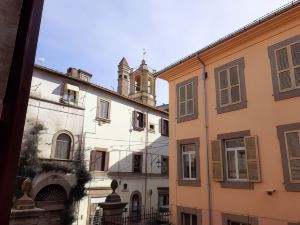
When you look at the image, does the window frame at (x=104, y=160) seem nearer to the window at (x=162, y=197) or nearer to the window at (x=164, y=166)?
the window at (x=162, y=197)

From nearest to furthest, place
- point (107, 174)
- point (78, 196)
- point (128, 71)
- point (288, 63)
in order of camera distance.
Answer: point (288, 63)
point (78, 196)
point (107, 174)
point (128, 71)

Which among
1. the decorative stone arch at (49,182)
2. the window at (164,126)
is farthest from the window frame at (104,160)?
the window at (164,126)

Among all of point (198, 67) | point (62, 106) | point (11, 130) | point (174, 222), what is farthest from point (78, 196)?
point (11, 130)

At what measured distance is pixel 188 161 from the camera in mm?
12016

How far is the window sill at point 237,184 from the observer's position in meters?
9.27

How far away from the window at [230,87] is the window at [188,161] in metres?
2.32

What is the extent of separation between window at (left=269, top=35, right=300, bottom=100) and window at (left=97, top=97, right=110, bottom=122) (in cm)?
1349

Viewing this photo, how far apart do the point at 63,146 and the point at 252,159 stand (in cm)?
1253

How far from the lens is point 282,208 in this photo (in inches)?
327

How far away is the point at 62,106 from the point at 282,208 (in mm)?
14257

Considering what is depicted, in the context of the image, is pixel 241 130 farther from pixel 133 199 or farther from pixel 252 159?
pixel 133 199

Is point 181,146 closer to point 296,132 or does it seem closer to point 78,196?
point 296,132

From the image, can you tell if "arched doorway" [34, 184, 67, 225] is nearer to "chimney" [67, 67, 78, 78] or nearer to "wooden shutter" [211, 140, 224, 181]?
"chimney" [67, 67, 78, 78]

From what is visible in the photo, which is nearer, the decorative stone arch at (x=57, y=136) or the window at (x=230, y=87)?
the window at (x=230, y=87)
